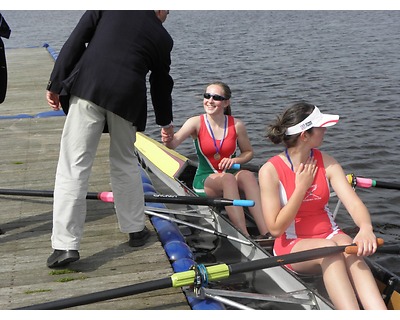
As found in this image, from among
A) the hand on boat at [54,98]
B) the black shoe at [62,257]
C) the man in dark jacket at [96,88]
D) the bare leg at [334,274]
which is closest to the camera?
the bare leg at [334,274]

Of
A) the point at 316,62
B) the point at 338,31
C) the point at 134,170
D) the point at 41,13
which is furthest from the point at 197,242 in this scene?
the point at 41,13

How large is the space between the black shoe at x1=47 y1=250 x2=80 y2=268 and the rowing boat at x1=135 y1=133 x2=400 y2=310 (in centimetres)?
91

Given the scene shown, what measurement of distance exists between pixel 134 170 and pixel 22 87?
31.5 feet

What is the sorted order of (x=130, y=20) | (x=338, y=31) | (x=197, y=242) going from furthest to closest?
(x=338, y=31), (x=197, y=242), (x=130, y=20)

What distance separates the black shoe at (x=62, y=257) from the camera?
466 centimetres

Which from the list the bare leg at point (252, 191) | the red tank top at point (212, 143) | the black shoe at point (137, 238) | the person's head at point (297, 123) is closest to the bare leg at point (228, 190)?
the bare leg at point (252, 191)

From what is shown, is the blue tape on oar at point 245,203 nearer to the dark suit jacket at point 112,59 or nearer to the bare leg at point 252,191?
the bare leg at point 252,191

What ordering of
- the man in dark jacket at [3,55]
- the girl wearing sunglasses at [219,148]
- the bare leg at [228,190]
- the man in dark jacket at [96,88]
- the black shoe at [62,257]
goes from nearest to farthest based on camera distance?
the man in dark jacket at [96,88] → the black shoe at [62,257] → the man in dark jacket at [3,55] → the bare leg at [228,190] → the girl wearing sunglasses at [219,148]

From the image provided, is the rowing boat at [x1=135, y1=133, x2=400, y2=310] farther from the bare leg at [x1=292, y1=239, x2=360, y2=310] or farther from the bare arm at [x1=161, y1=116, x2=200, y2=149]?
the bare arm at [x1=161, y1=116, x2=200, y2=149]

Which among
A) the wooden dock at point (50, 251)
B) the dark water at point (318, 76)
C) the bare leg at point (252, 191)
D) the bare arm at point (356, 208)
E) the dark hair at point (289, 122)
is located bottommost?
the dark water at point (318, 76)

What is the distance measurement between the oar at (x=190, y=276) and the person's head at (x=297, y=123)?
0.83m

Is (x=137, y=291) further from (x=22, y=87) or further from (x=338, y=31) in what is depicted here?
(x=338, y=31)

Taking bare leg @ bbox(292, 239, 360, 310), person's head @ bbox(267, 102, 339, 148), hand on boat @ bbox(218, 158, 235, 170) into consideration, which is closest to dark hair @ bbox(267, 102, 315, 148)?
person's head @ bbox(267, 102, 339, 148)

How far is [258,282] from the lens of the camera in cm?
527
